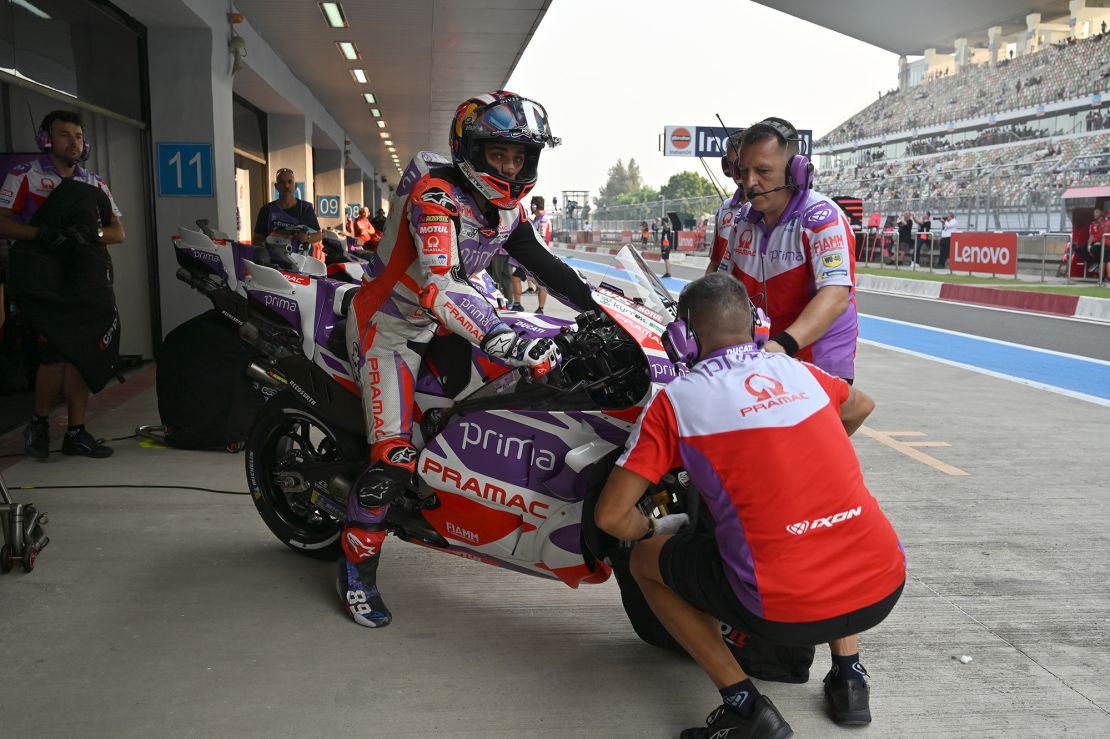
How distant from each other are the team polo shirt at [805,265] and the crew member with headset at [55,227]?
13.5 feet

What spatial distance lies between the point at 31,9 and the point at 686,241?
35.7 m

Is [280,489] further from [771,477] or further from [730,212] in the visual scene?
[771,477]

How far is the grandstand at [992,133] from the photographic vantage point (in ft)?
90.6

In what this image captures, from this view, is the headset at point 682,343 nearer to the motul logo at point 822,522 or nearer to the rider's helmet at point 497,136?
the motul logo at point 822,522

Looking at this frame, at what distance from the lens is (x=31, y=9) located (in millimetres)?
7488

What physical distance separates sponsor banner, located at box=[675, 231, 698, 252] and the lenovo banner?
17597mm

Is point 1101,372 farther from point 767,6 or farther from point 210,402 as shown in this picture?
point 767,6

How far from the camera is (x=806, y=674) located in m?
3.19

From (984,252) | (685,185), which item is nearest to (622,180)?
(685,185)

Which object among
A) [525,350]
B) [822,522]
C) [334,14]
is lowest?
[822,522]

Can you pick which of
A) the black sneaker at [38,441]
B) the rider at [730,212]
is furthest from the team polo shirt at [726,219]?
the black sneaker at [38,441]

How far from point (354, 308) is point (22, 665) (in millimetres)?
1723

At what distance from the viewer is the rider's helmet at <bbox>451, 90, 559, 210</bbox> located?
333 centimetres

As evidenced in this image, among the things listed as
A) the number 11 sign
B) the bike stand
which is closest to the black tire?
the bike stand
